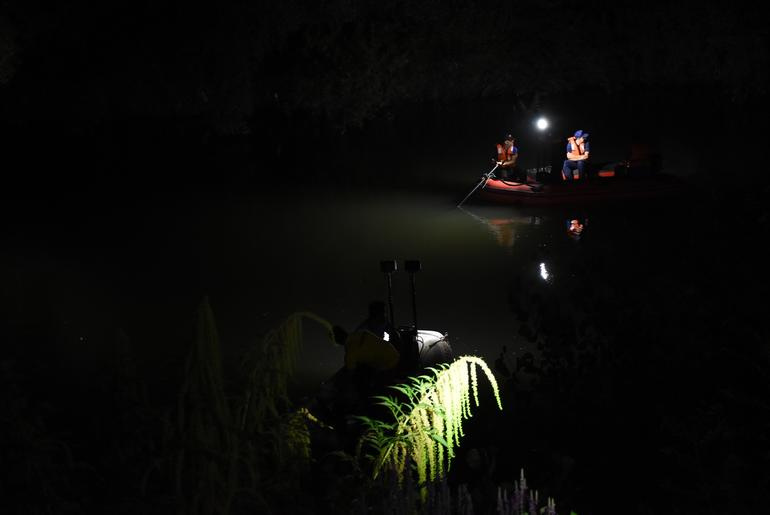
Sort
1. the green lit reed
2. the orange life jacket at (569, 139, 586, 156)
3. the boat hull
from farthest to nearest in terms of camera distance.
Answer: the orange life jacket at (569, 139, 586, 156) → the boat hull → the green lit reed

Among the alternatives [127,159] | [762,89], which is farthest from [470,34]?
[127,159]

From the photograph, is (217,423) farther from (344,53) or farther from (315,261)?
(344,53)

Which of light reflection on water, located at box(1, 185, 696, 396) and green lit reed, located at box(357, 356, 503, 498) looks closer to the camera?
green lit reed, located at box(357, 356, 503, 498)

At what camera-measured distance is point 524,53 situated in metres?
33.5

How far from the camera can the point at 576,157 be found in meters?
18.3

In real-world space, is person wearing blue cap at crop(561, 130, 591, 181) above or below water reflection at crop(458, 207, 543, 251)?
above

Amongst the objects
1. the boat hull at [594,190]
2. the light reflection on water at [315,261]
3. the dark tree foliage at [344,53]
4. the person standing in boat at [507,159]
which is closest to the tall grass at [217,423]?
the light reflection on water at [315,261]

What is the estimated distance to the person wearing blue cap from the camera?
18047 mm

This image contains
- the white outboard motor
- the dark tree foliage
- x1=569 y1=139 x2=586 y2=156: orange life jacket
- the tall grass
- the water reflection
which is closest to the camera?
the tall grass

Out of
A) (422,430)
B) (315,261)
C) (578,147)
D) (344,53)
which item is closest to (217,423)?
(422,430)

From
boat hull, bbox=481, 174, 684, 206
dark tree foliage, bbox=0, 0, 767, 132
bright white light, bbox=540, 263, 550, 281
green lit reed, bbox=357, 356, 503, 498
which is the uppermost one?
dark tree foliage, bbox=0, 0, 767, 132

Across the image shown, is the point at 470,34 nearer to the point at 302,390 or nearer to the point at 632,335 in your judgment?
the point at 302,390

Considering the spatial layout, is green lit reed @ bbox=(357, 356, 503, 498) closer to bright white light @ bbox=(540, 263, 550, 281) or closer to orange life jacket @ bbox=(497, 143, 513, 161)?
bright white light @ bbox=(540, 263, 550, 281)

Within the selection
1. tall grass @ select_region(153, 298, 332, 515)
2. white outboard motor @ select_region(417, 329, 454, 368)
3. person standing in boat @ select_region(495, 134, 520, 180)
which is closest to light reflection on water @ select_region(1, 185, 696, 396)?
person standing in boat @ select_region(495, 134, 520, 180)
